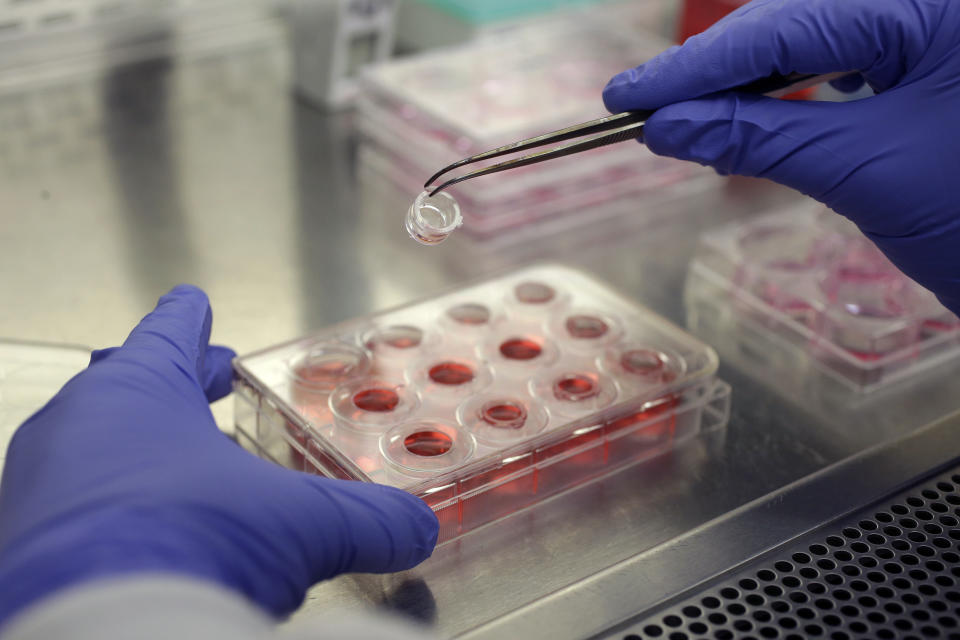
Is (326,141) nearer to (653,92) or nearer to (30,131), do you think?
(30,131)

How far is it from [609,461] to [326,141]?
108 cm

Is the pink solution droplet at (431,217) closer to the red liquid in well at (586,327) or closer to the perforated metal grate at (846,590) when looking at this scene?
the red liquid in well at (586,327)

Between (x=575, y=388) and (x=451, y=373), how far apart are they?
166mm

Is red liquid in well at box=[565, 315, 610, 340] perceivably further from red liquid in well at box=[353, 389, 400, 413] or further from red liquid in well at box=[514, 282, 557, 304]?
red liquid in well at box=[353, 389, 400, 413]

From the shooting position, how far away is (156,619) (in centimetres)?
71

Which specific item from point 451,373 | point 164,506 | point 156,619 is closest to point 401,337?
point 451,373

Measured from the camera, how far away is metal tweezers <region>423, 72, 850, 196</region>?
119cm

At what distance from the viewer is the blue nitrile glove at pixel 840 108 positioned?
4.01 feet

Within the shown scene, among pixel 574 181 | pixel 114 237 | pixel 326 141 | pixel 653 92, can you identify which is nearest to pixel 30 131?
pixel 114 237

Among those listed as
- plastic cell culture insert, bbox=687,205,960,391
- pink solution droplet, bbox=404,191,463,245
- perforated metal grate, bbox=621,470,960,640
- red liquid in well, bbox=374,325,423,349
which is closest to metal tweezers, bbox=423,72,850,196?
pink solution droplet, bbox=404,191,463,245

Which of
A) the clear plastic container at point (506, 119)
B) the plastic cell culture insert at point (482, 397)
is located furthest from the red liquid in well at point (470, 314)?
the clear plastic container at point (506, 119)

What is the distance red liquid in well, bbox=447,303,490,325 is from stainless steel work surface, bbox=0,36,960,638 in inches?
7.7

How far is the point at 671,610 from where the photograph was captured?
3.50 ft

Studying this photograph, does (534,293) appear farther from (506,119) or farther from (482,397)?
→ (506,119)
